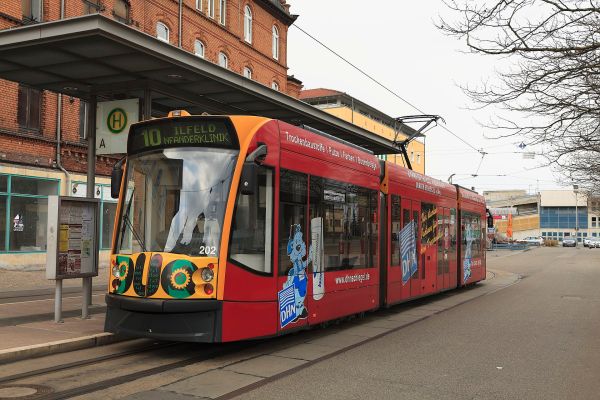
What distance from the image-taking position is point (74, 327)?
9.27 meters

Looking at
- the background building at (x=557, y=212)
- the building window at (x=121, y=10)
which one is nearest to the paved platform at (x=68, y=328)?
the building window at (x=121, y=10)

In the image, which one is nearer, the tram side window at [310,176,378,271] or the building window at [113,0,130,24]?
the tram side window at [310,176,378,271]

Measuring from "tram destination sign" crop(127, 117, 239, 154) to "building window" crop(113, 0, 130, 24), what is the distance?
1710 cm

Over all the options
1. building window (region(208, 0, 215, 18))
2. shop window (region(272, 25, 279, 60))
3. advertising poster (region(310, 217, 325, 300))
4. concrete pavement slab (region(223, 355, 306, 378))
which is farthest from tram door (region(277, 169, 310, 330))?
shop window (region(272, 25, 279, 60))

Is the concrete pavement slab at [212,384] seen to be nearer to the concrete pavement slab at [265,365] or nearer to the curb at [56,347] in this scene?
the concrete pavement slab at [265,365]

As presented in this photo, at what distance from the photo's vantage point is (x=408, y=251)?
12984 mm

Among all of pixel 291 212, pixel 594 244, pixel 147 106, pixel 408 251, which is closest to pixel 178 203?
pixel 291 212

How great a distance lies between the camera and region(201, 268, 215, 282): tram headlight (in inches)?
284

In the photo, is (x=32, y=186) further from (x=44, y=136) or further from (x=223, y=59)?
(x=223, y=59)

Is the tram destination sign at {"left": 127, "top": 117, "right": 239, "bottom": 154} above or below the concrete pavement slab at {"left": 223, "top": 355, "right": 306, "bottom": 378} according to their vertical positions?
above

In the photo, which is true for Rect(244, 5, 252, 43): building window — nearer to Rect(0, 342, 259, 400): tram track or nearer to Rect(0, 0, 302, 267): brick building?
Rect(0, 0, 302, 267): brick building

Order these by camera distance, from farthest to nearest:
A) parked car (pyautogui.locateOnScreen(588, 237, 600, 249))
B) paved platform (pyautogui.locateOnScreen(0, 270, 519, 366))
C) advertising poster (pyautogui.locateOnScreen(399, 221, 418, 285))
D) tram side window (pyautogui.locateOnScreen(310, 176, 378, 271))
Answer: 1. parked car (pyautogui.locateOnScreen(588, 237, 600, 249))
2. advertising poster (pyautogui.locateOnScreen(399, 221, 418, 285))
3. tram side window (pyautogui.locateOnScreen(310, 176, 378, 271))
4. paved platform (pyautogui.locateOnScreen(0, 270, 519, 366))

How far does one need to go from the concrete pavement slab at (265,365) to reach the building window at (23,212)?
14.8 meters

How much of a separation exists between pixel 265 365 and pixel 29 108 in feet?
54.7
